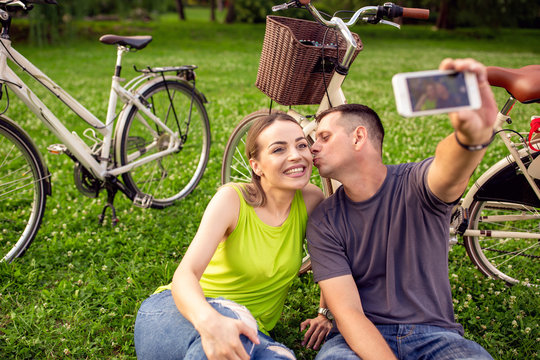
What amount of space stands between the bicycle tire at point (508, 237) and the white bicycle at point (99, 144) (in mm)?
2723

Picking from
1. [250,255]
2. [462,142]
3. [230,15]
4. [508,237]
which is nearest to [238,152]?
[250,255]

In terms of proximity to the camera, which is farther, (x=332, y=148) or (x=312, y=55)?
(x=312, y=55)

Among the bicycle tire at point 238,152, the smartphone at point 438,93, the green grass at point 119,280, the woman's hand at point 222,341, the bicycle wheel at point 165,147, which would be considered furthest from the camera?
the bicycle wheel at point 165,147

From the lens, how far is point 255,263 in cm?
240

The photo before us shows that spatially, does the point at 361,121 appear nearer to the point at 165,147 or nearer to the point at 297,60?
the point at 297,60

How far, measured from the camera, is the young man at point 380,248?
6.98 ft

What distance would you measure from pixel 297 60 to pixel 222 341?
1.69 m

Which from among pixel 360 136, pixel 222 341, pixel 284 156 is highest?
pixel 360 136

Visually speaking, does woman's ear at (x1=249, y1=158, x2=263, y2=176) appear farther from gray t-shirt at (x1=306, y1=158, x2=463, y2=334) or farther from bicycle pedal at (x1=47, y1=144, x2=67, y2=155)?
bicycle pedal at (x1=47, y1=144, x2=67, y2=155)

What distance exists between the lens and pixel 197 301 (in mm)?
1991

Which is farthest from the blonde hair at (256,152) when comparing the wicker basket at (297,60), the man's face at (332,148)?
the wicker basket at (297,60)

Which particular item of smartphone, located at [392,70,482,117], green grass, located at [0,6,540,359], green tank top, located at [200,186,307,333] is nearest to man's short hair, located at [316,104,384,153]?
green tank top, located at [200,186,307,333]

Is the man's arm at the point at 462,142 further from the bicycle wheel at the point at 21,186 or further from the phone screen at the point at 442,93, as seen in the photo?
the bicycle wheel at the point at 21,186

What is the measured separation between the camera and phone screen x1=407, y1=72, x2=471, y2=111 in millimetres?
1506
